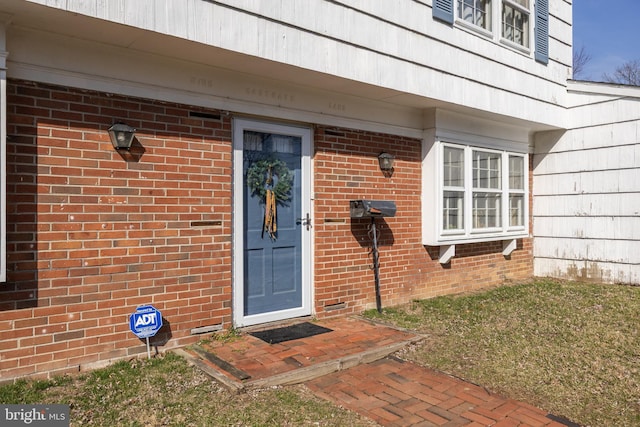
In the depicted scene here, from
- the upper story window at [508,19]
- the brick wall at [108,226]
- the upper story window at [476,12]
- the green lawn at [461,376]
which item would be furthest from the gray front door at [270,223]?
the upper story window at [476,12]

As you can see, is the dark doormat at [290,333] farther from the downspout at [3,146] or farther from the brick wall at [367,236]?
the downspout at [3,146]

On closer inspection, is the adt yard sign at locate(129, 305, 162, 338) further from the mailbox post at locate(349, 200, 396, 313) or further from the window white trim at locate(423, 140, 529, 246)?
the window white trim at locate(423, 140, 529, 246)

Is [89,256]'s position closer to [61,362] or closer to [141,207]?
[141,207]

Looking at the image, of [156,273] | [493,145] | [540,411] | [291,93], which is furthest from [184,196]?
[493,145]

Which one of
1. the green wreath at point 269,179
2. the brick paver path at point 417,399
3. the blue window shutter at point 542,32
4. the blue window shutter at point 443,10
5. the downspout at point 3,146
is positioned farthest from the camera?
the blue window shutter at point 542,32

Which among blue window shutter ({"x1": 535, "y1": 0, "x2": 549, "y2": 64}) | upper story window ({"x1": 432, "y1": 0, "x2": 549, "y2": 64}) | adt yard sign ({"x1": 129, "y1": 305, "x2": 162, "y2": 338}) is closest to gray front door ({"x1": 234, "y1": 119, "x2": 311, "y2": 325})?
adt yard sign ({"x1": 129, "y1": 305, "x2": 162, "y2": 338})

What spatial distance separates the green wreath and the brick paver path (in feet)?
6.64

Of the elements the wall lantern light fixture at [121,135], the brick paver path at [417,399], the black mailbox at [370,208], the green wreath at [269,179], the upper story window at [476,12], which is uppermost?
the upper story window at [476,12]

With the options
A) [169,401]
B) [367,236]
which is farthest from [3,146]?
[367,236]

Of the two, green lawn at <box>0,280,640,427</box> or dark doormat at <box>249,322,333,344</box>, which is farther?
dark doormat at <box>249,322,333,344</box>

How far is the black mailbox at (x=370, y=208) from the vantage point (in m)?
5.50

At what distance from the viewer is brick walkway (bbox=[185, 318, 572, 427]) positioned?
3.25 meters

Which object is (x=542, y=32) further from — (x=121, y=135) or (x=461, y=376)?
(x=121, y=135)

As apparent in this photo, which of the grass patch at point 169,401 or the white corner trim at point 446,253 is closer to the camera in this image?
the grass patch at point 169,401
